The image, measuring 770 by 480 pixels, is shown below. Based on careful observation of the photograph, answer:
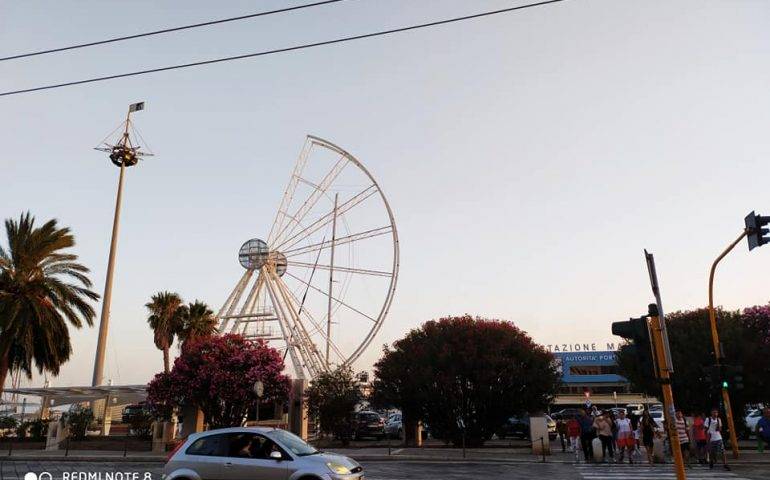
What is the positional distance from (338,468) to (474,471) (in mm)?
8912

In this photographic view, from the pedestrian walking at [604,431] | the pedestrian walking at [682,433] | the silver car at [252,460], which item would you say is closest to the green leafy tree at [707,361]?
the pedestrian walking at [604,431]

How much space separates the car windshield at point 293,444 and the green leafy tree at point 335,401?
1910 centimetres

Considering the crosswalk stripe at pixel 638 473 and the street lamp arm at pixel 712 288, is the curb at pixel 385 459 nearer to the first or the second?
the crosswalk stripe at pixel 638 473

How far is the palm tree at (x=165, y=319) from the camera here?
44031 millimetres

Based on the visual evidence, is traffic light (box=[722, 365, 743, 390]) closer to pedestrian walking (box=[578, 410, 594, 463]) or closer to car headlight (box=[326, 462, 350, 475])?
pedestrian walking (box=[578, 410, 594, 463])

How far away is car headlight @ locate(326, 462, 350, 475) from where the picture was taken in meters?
9.91

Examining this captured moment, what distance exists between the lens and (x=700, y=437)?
18.7 meters

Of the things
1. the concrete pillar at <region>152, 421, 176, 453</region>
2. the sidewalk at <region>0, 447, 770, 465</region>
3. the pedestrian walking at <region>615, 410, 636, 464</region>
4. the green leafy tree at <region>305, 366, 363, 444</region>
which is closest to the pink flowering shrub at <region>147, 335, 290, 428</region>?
the concrete pillar at <region>152, 421, 176, 453</region>

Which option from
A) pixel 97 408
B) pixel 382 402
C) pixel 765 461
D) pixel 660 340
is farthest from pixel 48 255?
pixel 765 461

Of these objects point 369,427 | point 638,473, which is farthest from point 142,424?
point 638,473

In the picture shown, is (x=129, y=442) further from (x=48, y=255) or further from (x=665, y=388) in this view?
(x=665, y=388)

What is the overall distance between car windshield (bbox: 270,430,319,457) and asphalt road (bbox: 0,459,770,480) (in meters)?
5.54

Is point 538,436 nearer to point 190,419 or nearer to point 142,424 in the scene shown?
point 190,419

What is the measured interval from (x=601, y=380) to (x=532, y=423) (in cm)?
6593
